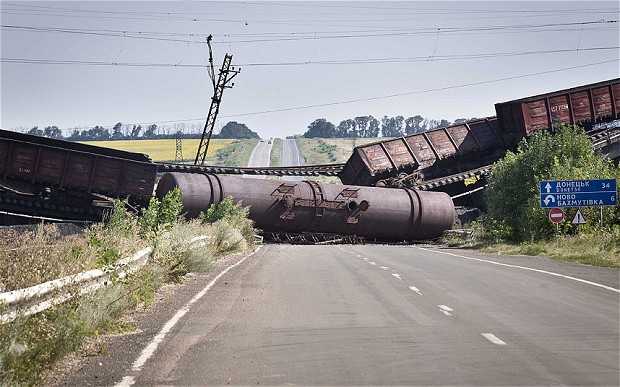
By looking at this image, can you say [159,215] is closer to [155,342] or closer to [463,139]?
[155,342]

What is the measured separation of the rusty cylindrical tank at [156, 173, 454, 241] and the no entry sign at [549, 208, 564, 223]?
11.4 m

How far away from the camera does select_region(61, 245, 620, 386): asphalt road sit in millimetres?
7523

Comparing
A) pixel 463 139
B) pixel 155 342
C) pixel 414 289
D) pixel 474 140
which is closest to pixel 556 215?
pixel 463 139

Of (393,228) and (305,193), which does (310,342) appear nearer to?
(305,193)

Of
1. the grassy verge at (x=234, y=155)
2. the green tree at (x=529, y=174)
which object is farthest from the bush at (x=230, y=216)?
the grassy verge at (x=234, y=155)

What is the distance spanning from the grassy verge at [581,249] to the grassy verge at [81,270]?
12125 mm

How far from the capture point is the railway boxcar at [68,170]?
37.2 metres

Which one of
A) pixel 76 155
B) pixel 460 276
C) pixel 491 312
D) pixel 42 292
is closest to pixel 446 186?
pixel 76 155

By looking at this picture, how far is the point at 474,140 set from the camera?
49.9 meters

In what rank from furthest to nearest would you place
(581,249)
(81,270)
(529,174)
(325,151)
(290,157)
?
(325,151) < (290,157) < (529,174) < (581,249) < (81,270)

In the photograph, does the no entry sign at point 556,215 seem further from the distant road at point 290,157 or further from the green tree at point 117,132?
the green tree at point 117,132

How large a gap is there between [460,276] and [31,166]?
25.0m

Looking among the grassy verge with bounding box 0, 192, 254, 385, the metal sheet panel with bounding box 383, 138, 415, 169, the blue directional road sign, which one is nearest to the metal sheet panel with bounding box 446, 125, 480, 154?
the metal sheet panel with bounding box 383, 138, 415, 169

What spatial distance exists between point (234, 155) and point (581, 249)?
103 metres
